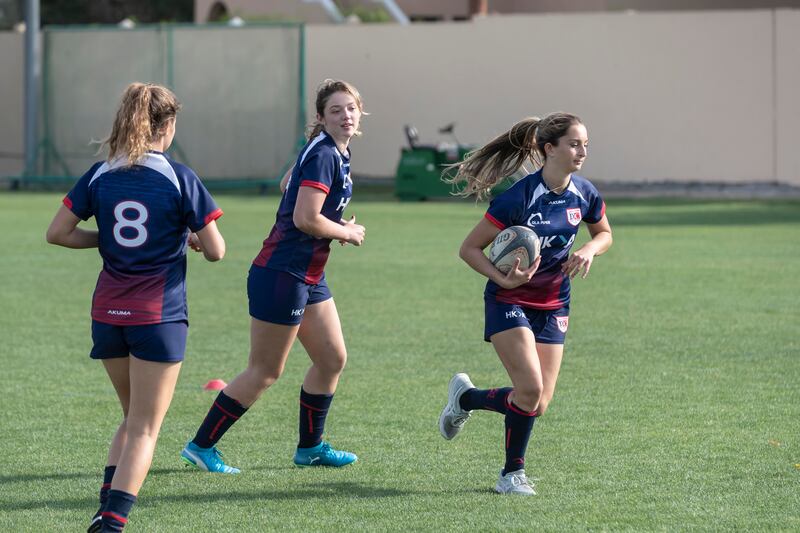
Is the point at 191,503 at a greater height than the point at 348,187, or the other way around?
the point at 348,187

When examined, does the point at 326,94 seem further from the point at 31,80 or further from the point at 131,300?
the point at 31,80

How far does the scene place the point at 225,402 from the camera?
21.0 feet

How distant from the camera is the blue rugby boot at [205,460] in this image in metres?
6.43

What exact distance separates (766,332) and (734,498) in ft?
16.9

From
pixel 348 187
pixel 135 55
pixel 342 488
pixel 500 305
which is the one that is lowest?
pixel 342 488

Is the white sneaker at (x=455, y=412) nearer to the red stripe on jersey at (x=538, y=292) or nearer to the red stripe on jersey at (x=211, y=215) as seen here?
the red stripe on jersey at (x=538, y=292)

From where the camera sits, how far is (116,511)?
5055 mm

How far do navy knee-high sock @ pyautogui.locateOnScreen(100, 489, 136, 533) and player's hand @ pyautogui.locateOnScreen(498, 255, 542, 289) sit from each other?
6.44ft

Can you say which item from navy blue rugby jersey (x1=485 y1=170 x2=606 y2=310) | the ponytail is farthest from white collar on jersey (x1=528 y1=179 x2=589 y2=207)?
the ponytail

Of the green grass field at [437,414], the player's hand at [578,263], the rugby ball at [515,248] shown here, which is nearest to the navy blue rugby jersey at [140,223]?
the green grass field at [437,414]

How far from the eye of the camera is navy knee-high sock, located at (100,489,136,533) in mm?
5051

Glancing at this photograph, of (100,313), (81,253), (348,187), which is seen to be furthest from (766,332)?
(81,253)

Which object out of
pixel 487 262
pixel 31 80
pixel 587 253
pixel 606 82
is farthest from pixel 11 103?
pixel 587 253

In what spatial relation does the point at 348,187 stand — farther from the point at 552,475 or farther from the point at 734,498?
the point at 734,498
